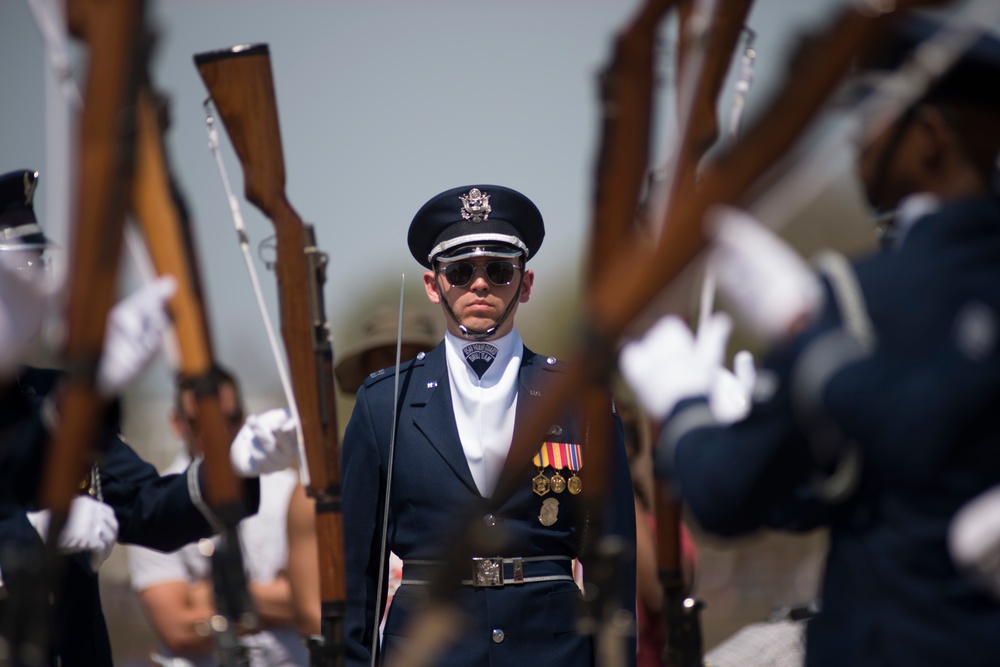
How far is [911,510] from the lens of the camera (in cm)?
260

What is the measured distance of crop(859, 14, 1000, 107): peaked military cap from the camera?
8.84 ft

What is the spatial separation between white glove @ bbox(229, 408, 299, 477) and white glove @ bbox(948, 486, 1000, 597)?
7.02ft

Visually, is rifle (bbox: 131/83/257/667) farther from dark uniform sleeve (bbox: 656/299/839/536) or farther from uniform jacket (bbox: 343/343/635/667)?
uniform jacket (bbox: 343/343/635/667)

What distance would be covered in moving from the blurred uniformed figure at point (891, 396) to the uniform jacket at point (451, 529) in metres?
1.73

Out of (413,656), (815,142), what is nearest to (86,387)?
(413,656)

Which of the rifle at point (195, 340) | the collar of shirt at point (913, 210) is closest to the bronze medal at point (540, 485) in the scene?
the rifle at point (195, 340)

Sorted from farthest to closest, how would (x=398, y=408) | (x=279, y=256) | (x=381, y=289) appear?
(x=381, y=289) → (x=398, y=408) → (x=279, y=256)

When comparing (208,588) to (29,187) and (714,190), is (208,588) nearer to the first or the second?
(29,187)

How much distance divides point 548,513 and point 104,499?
1.44 meters

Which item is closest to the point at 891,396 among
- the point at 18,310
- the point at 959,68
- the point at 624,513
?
the point at 959,68

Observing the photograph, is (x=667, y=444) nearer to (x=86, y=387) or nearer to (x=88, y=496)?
(x=86, y=387)

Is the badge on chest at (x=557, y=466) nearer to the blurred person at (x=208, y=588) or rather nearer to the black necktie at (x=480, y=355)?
the black necktie at (x=480, y=355)

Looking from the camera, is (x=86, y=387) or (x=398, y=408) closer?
(x=86, y=387)

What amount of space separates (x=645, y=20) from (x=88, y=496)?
2359 mm
